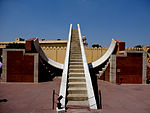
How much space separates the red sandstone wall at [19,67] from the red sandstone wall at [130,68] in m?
6.56

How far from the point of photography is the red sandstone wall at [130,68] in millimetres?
9461

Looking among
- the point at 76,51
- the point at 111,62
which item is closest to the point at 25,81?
the point at 76,51

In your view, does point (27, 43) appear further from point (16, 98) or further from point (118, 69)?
point (118, 69)

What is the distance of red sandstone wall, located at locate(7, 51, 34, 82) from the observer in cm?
930

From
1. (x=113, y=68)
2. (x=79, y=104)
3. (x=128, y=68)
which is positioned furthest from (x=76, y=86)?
(x=128, y=68)

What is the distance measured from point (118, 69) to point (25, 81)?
700 cm

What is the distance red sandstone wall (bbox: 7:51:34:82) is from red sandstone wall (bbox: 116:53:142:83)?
21.5 feet

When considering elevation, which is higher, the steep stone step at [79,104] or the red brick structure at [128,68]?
the red brick structure at [128,68]

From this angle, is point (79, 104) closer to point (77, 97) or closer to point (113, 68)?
point (77, 97)

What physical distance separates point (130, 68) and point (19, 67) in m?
8.37

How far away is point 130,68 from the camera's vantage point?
375 inches

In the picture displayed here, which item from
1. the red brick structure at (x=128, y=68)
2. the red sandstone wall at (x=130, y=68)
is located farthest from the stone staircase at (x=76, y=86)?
the red sandstone wall at (x=130, y=68)

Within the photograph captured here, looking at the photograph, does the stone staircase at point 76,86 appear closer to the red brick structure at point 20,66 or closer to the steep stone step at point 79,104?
the steep stone step at point 79,104

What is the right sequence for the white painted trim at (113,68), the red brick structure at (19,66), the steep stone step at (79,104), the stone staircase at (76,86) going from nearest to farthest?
the steep stone step at (79,104), the stone staircase at (76,86), the red brick structure at (19,66), the white painted trim at (113,68)
